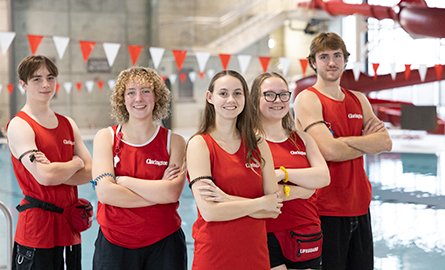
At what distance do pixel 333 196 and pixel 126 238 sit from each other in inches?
46.0

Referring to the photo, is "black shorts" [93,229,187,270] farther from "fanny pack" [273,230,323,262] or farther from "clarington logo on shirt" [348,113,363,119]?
"clarington logo on shirt" [348,113,363,119]

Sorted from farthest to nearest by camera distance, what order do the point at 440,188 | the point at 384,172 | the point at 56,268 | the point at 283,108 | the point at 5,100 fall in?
the point at 5,100 < the point at 384,172 < the point at 440,188 < the point at 56,268 < the point at 283,108

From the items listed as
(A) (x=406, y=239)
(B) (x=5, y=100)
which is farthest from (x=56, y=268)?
(B) (x=5, y=100)

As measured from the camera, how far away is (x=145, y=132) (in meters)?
2.77

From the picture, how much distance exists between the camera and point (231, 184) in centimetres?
253

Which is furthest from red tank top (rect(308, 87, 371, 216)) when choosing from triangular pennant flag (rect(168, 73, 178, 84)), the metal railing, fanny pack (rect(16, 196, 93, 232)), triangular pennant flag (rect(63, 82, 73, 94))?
triangular pennant flag (rect(63, 82, 73, 94))

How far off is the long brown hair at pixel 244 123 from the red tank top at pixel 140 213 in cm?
23

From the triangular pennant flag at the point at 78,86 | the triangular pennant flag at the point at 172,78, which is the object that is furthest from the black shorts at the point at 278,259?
the triangular pennant flag at the point at 78,86

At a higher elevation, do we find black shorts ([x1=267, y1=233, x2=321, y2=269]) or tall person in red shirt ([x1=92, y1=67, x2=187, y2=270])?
tall person in red shirt ([x1=92, y1=67, x2=187, y2=270])

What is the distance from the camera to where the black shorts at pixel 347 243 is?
3.18 m

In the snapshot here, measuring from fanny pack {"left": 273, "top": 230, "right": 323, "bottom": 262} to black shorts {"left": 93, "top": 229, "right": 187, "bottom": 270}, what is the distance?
18.0 inches

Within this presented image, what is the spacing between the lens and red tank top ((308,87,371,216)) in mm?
3234

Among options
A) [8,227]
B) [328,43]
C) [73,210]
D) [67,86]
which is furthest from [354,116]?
[67,86]

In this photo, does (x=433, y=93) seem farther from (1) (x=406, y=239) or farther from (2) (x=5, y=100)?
(1) (x=406, y=239)
